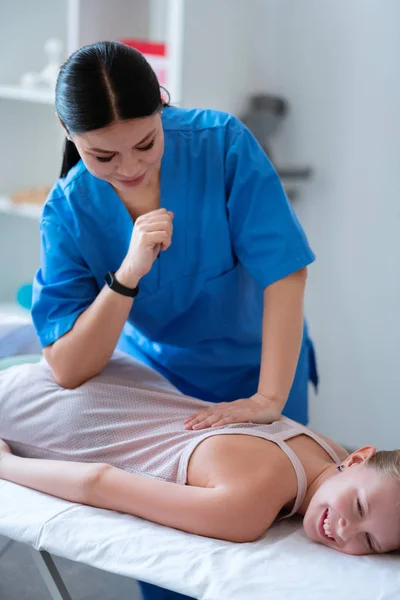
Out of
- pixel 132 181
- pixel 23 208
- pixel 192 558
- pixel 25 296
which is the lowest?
pixel 25 296

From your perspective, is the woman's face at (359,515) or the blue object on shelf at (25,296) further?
the blue object on shelf at (25,296)

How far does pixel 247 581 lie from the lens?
1.09 m

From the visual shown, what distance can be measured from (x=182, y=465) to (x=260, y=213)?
19.7 inches

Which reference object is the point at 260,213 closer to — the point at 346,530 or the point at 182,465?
the point at 182,465

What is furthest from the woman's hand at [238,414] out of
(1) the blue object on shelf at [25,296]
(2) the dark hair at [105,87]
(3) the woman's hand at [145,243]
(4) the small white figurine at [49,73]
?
(4) the small white figurine at [49,73]

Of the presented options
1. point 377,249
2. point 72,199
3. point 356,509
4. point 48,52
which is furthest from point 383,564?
point 48,52

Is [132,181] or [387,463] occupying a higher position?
[132,181]

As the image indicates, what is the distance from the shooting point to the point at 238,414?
1.39 meters

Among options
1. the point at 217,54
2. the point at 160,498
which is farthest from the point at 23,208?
the point at 160,498

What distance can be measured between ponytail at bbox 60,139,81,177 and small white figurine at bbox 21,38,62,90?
1.16m

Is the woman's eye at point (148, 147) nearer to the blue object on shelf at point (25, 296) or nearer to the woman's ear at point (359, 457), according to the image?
the woman's ear at point (359, 457)

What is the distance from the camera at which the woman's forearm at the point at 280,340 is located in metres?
1.43

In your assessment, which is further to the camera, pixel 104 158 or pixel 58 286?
pixel 58 286

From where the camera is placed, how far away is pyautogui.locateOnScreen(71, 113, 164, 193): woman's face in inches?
49.2
